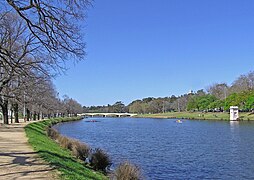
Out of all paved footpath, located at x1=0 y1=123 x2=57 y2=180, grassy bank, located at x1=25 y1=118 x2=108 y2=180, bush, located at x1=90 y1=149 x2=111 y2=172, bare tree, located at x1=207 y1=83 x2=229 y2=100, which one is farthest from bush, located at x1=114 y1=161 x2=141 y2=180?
bare tree, located at x1=207 y1=83 x2=229 y2=100

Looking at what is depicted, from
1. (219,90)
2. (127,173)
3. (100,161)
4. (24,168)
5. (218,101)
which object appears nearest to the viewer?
(24,168)

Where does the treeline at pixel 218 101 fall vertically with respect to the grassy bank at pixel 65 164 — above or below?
above

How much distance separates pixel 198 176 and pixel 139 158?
20.6ft

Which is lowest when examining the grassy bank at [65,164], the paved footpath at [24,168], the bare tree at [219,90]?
the grassy bank at [65,164]

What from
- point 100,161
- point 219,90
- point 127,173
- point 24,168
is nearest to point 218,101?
point 219,90

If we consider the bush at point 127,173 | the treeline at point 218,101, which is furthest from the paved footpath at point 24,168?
the treeline at point 218,101

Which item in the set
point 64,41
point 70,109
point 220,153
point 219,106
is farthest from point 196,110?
point 64,41

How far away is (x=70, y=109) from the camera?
14325 cm

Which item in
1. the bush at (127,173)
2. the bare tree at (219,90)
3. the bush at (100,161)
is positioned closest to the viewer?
the bush at (127,173)

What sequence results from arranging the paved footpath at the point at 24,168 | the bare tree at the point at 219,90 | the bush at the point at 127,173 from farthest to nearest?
the bare tree at the point at 219,90 < the bush at the point at 127,173 < the paved footpath at the point at 24,168

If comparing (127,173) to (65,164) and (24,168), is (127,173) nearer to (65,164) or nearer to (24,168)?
(65,164)

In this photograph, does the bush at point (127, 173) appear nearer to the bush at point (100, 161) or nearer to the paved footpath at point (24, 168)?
the paved footpath at point (24, 168)

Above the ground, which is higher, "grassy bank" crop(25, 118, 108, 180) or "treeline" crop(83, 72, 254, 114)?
"treeline" crop(83, 72, 254, 114)

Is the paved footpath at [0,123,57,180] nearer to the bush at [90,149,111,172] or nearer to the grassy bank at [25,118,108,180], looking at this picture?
A: the grassy bank at [25,118,108,180]
